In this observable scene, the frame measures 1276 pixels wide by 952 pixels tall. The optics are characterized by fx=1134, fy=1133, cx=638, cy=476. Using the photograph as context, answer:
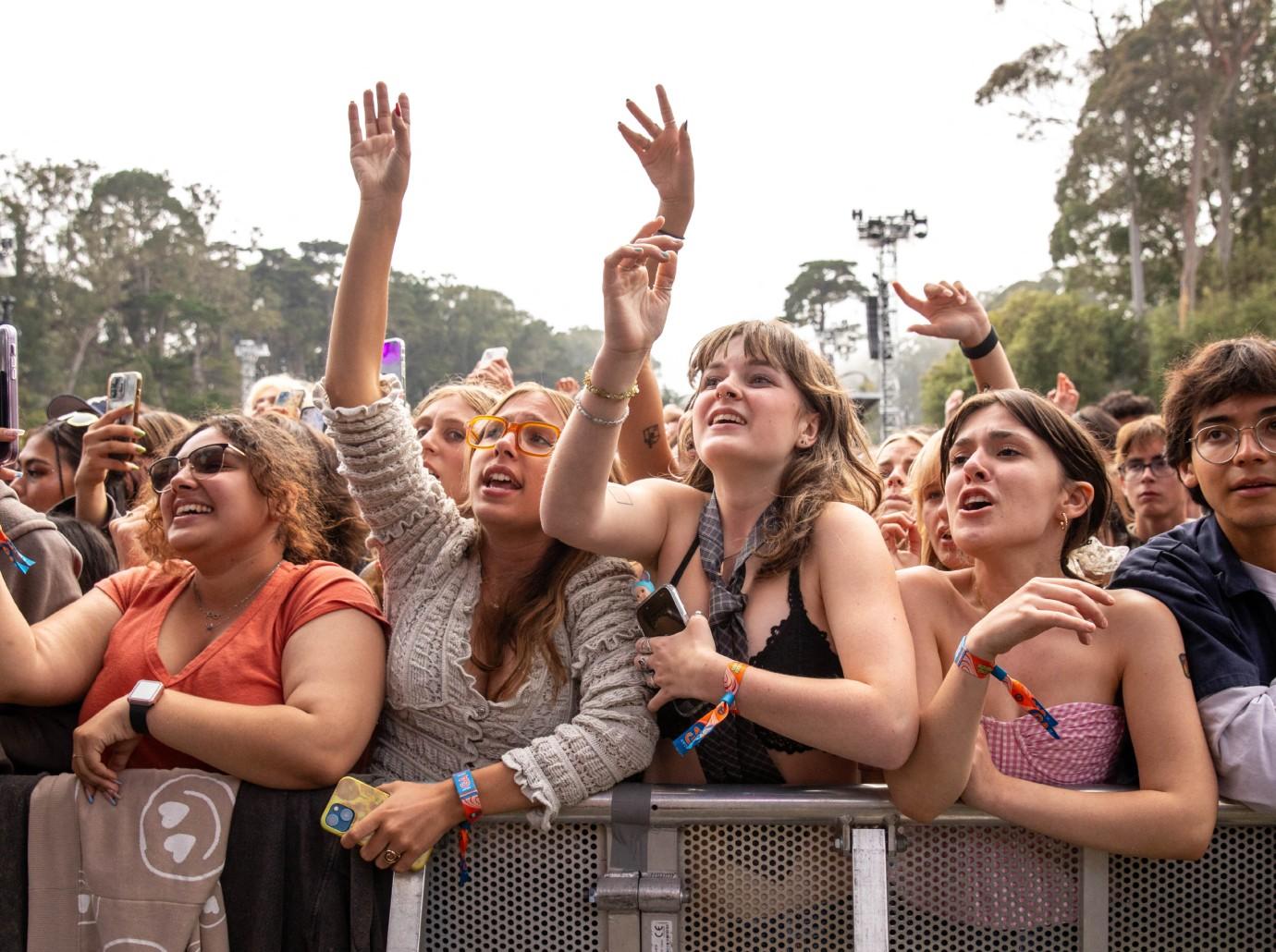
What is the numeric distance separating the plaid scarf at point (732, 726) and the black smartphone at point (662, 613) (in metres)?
0.11

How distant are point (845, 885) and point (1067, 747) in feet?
1.64

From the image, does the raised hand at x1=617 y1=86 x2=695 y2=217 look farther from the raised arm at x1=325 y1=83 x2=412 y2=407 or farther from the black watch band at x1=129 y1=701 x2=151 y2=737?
the black watch band at x1=129 y1=701 x2=151 y2=737

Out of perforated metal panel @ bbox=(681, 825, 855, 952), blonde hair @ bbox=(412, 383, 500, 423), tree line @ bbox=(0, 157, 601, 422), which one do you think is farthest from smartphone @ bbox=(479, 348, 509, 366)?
tree line @ bbox=(0, 157, 601, 422)

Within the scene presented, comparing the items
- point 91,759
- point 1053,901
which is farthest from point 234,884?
point 1053,901

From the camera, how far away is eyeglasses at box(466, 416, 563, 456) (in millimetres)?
2586

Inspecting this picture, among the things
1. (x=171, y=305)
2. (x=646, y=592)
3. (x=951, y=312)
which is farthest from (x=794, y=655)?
(x=171, y=305)

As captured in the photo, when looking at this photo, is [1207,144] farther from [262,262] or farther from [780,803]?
[262,262]

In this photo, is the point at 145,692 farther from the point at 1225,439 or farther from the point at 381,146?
the point at 1225,439

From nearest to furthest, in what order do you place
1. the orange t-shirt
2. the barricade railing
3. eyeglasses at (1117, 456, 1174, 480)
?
the barricade railing < the orange t-shirt < eyeglasses at (1117, 456, 1174, 480)

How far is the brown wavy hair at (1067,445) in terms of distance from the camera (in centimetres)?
238

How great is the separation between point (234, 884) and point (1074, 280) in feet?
144

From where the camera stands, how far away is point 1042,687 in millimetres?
2178

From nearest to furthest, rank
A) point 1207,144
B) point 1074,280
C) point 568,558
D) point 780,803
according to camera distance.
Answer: point 780,803 → point 568,558 → point 1207,144 → point 1074,280

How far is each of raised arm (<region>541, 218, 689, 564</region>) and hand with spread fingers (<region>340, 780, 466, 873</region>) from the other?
0.55 metres
